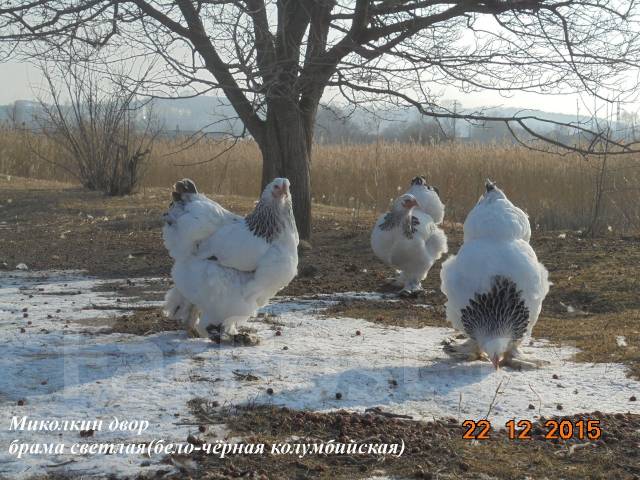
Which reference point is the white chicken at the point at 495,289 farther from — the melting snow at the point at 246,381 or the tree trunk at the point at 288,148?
the tree trunk at the point at 288,148

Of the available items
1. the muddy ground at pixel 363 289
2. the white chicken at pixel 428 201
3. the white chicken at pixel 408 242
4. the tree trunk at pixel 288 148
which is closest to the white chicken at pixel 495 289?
the muddy ground at pixel 363 289

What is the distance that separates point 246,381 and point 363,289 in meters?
3.63

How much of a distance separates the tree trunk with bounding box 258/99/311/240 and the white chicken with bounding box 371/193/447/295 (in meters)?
1.42

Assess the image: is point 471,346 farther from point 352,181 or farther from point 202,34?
point 352,181

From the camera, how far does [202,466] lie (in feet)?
11.6

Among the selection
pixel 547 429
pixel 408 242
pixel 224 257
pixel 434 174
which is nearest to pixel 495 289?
pixel 547 429

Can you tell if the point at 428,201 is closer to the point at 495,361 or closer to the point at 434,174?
the point at 495,361

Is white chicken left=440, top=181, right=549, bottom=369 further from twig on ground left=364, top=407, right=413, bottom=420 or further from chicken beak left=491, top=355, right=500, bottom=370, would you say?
twig on ground left=364, top=407, right=413, bottom=420

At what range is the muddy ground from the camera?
11.9ft

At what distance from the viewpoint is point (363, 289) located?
8.23 meters

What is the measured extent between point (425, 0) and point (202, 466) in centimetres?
646

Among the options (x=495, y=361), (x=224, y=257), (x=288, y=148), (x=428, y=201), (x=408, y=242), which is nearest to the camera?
(x=495, y=361)

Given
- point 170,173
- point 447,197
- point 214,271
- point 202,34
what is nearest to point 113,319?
point 214,271

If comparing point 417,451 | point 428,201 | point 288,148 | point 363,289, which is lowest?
point 417,451
